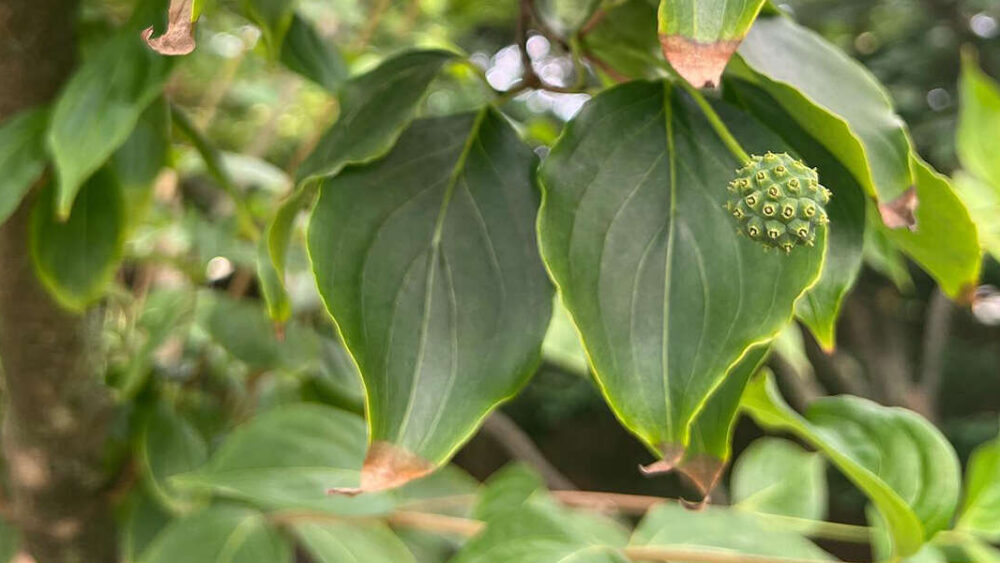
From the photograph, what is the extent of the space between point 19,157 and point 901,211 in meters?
0.43

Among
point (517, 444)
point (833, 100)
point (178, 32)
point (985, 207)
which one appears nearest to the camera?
point (178, 32)

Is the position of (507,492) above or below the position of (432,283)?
below

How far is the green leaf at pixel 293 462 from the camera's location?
0.56 metres

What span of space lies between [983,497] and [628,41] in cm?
35

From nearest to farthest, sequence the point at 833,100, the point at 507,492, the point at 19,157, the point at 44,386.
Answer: the point at 833,100 → the point at 19,157 → the point at 44,386 → the point at 507,492

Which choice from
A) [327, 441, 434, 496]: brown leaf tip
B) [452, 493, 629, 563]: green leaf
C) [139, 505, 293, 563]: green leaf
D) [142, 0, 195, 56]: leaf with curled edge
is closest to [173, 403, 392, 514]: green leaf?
[139, 505, 293, 563]: green leaf

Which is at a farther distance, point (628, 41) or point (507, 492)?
point (507, 492)

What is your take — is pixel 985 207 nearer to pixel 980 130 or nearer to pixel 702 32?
pixel 980 130

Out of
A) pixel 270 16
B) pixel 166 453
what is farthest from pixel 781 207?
pixel 166 453

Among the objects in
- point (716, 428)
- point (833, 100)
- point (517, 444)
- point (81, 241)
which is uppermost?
point (833, 100)

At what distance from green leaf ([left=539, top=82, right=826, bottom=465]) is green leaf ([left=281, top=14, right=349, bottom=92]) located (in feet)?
0.75

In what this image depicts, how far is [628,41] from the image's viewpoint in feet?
1.28

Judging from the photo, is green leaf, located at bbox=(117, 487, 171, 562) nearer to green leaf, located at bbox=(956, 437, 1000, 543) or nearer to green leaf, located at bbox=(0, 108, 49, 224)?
green leaf, located at bbox=(0, 108, 49, 224)

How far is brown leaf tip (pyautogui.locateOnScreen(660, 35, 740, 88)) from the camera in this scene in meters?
0.27
